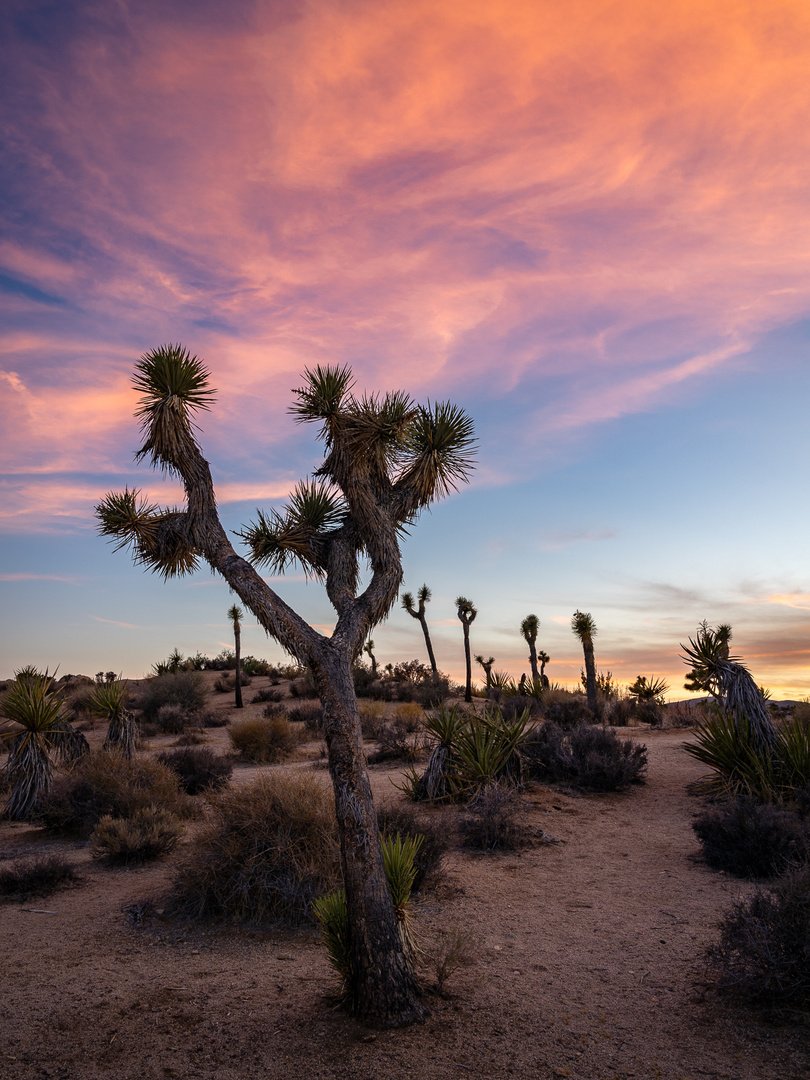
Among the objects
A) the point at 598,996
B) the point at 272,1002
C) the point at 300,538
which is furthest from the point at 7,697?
the point at 598,996

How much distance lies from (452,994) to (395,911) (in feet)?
3.10

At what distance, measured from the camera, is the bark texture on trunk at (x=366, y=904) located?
194 inches

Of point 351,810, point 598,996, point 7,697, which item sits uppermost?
point 7,697

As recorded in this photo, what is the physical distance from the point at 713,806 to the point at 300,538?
8.23m

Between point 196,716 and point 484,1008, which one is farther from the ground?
point 196,716

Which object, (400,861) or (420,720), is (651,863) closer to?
(400,861)

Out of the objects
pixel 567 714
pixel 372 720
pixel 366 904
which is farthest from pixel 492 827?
pixel 372 720

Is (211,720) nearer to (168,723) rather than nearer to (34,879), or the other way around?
(168,723)

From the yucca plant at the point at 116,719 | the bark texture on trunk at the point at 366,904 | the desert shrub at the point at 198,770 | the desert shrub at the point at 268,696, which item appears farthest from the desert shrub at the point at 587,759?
the desert shrub at the point at 268,696

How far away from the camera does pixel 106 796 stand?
1158 cm

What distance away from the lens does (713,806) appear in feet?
35.9

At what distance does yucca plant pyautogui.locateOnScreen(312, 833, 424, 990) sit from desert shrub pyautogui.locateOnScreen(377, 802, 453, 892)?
2393mm

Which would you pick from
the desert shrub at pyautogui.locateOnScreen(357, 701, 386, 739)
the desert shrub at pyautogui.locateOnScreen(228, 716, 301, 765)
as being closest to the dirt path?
the desert shrub at pyautogui.locateOnScreen(228, 716, 301, 765)

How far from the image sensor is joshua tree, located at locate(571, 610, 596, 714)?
78.4ft
